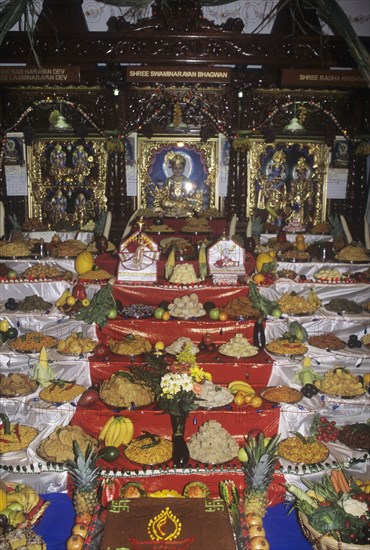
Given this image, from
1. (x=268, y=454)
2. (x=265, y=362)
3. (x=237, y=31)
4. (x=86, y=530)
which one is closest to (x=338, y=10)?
(x=268, y=454)

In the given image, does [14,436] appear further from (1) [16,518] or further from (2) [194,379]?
(2) [194,379]

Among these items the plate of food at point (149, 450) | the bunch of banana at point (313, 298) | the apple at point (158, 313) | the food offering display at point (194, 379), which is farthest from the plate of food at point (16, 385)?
the bunch of banana at point (313, 298)

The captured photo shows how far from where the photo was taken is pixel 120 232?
12.6 meters

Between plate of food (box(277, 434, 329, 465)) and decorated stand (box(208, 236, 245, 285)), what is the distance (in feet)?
10.0

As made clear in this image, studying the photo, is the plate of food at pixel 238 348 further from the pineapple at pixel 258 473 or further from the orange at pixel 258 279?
the pineapple at pixel 258 473

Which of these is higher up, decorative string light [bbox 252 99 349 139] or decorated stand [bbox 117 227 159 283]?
decorative string light [bbox 252 99 349 139]

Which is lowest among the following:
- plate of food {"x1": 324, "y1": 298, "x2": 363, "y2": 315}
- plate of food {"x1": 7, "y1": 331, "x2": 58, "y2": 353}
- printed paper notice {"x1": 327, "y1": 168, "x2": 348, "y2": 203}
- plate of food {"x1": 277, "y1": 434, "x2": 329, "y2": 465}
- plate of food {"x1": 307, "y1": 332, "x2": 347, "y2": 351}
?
plate of food {"x1": 277, "y1": 434, "x2": 329, "y2": 465}

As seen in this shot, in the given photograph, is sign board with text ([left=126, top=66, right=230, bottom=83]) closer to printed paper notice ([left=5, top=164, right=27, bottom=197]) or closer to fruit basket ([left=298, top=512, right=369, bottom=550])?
printed paper notice ([left=5, top=164, right=27, bottom=197])

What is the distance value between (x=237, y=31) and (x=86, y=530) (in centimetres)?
1046

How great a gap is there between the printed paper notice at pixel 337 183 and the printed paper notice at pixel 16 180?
804 centimetres

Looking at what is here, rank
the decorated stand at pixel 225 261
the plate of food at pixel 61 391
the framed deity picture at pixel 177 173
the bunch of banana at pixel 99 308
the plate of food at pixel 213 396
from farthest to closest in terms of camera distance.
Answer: the framed deity picture at pixel 177 173, the decorated stand at pixel 225 261, the bunch of banana at pixel 99 308, the plate of food at pixel 61 391, the plate of food at pixel 213 396

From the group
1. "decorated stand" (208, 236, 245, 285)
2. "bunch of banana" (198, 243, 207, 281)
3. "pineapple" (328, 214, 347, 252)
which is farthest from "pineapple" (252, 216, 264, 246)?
"decorated stand" (208, 236, 245, 285)

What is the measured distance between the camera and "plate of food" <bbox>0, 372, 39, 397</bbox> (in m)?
6.62

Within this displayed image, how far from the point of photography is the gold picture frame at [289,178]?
13523mm
